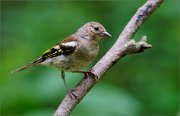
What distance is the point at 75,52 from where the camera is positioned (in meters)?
4.55

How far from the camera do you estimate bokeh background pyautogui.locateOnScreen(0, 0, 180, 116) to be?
450cm

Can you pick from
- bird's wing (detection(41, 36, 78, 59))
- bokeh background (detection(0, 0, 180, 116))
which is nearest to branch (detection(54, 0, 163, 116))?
bokeh background (detection(0, 0, 180, 116))

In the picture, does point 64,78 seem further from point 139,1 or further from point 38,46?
point 139,1

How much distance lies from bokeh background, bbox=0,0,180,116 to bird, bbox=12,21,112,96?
159 millimetres

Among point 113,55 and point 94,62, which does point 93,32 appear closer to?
point 94,62

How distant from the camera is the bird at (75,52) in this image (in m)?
4.47

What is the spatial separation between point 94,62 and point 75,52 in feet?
4.60

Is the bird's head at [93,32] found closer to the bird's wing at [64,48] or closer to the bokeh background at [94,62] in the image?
the bird's wing at [64,48]

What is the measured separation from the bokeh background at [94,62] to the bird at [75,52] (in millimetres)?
159

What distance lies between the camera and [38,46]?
5707 mm

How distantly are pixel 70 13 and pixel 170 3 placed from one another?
50.1 inches

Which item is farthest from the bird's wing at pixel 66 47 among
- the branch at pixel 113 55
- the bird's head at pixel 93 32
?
the branch at pixel 113 55

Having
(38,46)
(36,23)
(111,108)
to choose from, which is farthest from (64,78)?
(36,23)

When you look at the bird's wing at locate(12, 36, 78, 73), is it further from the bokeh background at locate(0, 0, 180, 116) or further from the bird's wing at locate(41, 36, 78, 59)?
the bokeh background at locate(0, 0, 180, 116)
